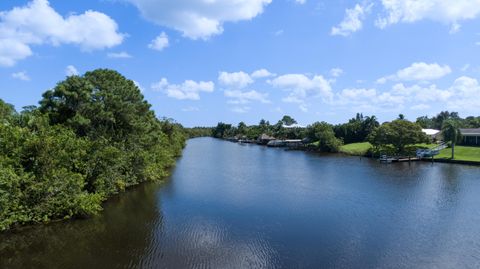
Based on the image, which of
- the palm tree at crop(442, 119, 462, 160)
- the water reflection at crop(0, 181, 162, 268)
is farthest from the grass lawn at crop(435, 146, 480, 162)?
the water reflection at crop(0, 181, 162, 268)

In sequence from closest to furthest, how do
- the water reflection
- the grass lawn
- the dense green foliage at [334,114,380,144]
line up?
the water reflection < the grass lawn < the dense green foliage at [334,114,380,144]

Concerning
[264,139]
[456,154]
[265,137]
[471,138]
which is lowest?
[456,154]

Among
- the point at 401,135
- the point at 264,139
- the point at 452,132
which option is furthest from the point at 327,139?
the point at 264,139

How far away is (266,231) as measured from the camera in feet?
74.5

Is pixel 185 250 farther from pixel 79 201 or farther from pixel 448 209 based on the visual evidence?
pixel 448 209

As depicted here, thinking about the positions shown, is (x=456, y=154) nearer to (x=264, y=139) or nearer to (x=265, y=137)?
(x=264, y=139)

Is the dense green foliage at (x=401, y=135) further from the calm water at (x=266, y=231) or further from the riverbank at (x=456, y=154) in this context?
the calm water at (x=266, y=231)

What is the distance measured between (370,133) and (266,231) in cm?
7444

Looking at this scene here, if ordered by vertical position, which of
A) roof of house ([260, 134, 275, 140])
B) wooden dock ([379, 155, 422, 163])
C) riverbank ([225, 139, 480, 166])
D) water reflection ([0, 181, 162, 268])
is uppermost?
roof of house ([260, 134, 275, 140])

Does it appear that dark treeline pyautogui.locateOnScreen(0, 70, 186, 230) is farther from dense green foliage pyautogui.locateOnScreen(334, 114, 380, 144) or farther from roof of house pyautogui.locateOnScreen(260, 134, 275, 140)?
roof of house pyautogui.locateOnScreen(260, 134, 275, 140)

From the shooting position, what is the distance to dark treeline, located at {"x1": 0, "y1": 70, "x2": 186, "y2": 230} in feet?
72.0

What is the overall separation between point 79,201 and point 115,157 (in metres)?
6.83

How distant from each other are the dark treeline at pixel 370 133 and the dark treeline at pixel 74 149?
50.2 m

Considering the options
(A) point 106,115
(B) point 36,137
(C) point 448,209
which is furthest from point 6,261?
Answer: (C) point 448,209
